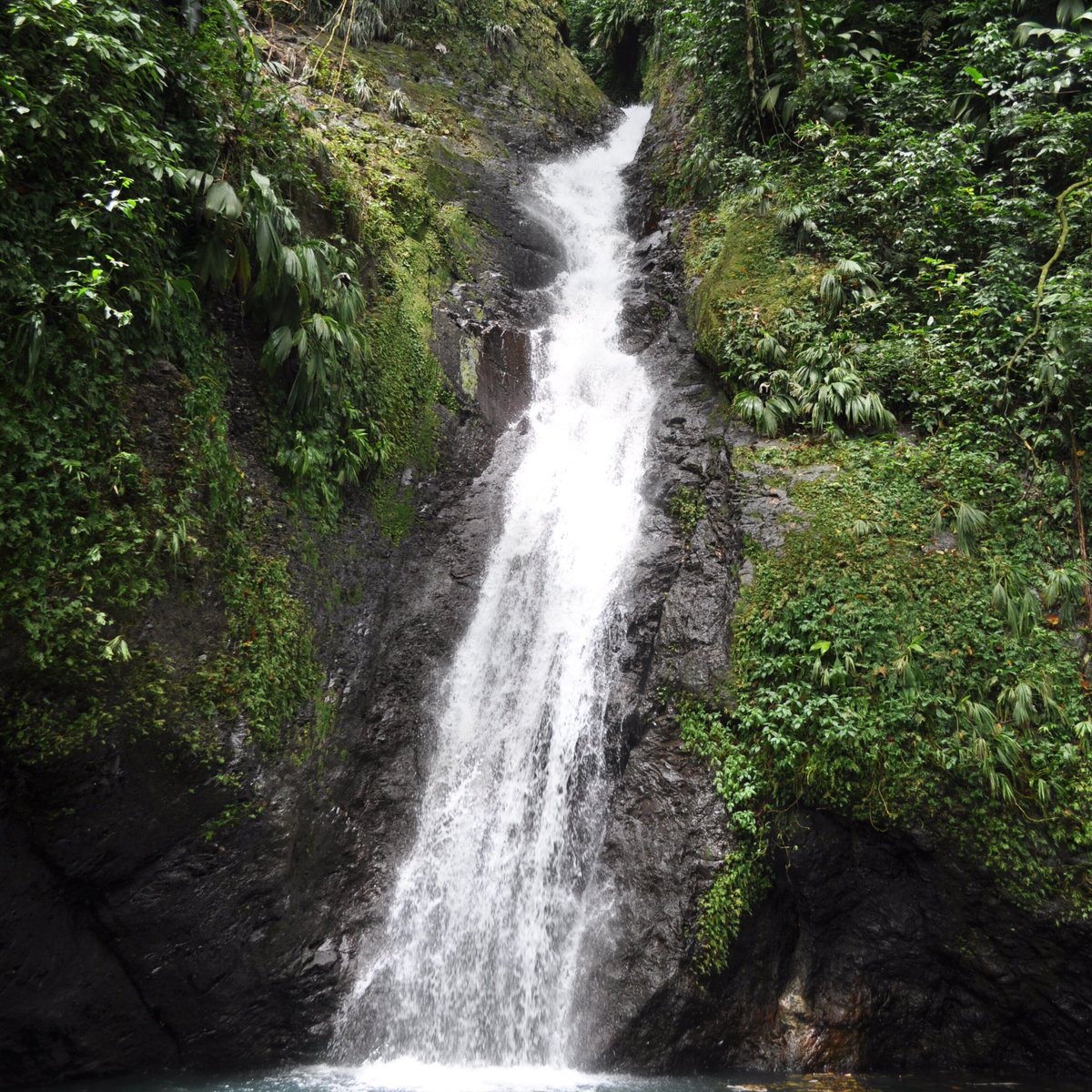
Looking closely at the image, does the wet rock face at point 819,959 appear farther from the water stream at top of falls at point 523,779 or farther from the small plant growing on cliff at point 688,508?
the small plant growing on cliff at point 688,508

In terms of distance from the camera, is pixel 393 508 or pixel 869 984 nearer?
pixel 869 984

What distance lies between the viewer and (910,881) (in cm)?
639

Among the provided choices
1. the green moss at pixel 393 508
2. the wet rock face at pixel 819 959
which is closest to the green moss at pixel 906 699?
the wet rock face at pixel 819 959

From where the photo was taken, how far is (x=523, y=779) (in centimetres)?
772

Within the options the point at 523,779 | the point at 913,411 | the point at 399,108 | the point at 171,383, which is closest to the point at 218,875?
the point at 523,779

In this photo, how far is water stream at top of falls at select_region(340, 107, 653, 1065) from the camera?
6.52 meters

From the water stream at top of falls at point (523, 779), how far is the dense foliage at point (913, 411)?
4.87 feet

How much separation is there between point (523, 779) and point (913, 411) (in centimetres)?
641

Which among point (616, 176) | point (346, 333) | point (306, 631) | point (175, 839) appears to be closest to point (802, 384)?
point (346, 333)

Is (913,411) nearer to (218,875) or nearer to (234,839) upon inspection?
(234,839)

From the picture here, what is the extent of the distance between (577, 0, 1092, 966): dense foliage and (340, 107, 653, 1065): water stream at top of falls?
1.48 metres

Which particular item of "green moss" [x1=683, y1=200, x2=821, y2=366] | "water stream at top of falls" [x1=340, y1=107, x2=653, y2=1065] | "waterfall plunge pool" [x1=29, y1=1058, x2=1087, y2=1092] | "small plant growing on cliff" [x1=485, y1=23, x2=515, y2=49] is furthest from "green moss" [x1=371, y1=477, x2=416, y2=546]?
"small plant growing on cliff" [x1=485, y1=23, x2=515, y2=49]

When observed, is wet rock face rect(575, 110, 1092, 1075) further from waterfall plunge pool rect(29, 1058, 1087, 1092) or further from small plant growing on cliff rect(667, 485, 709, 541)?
small plant growing on cliff rect(667, 485, 709, 541)

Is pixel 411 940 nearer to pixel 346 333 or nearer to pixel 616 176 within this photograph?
pixel 346 333
